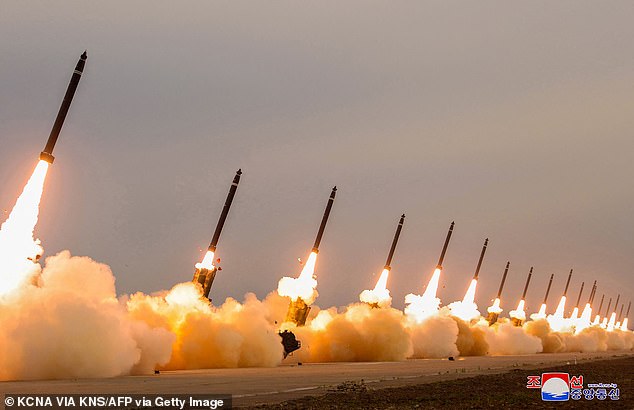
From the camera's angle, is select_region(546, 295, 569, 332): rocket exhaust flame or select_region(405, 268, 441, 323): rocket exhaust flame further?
select_region(546, 295, 569, 332): rocket exhaust flame

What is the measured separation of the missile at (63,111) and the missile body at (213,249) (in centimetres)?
2344

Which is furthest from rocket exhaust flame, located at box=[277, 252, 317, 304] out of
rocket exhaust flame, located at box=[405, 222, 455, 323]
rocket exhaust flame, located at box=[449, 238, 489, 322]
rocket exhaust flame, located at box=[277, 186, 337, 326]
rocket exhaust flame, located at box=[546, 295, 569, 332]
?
rocket exhaust flame, located at box=[546, 295, 569, 332]

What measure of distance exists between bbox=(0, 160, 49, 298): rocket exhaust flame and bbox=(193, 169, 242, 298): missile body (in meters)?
22.9

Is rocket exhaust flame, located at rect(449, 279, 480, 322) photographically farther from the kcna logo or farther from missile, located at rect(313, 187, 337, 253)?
the kcna logo

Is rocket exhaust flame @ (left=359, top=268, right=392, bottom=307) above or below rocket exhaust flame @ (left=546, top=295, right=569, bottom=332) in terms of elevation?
below

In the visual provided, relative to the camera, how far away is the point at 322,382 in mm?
44656

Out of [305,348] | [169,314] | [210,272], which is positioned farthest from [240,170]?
[169,314]

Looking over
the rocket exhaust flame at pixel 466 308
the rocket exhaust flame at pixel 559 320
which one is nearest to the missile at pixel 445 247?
the rocket exhaust flame at pixel 466 308

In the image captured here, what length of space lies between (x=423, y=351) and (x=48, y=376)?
56.8 metres

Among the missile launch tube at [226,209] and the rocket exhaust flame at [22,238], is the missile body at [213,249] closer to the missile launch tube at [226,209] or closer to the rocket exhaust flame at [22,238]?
the missile launch tube at [226,209]

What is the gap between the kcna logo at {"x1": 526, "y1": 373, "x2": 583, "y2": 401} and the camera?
4092 cm

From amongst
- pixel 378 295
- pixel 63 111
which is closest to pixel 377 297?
pixel 378 295

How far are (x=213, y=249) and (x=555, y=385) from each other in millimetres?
41162

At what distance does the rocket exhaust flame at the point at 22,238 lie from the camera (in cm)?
5112
